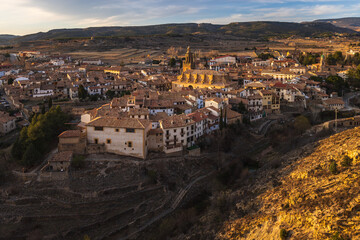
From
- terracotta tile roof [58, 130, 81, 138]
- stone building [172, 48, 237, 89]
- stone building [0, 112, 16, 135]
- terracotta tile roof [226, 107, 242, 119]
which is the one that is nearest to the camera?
terracotta tile roof [58, 130, 81, 138]

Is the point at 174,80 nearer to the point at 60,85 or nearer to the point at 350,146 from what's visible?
the point at 60,85

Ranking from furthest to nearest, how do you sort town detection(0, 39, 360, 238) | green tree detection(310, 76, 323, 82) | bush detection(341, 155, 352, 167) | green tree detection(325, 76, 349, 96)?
1. green tree detection(310, 76, 323, 82)
2. green tree detection(325, 76, 349, 96)
3. town detection(0, 39, 360, 238)
4. bush detection(341, 155, 352, 167)

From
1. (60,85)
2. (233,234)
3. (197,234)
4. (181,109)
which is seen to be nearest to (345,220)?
(233,234)

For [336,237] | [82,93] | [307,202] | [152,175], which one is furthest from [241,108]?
[336,237]

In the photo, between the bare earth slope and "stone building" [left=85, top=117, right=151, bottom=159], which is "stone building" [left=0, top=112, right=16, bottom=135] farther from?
the bare earth slope

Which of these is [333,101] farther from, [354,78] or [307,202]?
[307,202]

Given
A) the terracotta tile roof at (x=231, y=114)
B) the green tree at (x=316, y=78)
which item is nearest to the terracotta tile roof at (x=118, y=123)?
the terracotta tile roof at (x=231, y=114)

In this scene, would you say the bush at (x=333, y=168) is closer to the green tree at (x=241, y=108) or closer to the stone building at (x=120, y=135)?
the stone building at (x=120, y=135)

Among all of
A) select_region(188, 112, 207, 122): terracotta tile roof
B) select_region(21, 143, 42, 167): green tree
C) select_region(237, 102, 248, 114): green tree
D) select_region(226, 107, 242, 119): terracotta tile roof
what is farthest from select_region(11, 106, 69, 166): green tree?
select_region(237, 102, 248, 114): green tree

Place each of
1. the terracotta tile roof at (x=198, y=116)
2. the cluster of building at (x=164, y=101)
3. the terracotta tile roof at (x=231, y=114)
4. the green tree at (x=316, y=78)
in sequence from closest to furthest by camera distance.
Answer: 1. the cluster of building at (x=164, y=101)
2. the terracotta tile roof at (x=198, y=116)
3. the terracotta tile roof at (x=231, y=114)
4. the green tree at (x=316, y=78)

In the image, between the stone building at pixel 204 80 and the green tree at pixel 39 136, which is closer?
the green tree at pixel 39 136
